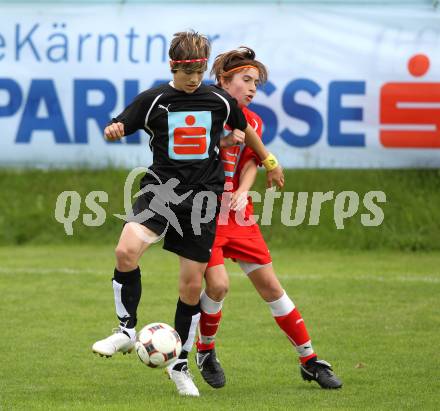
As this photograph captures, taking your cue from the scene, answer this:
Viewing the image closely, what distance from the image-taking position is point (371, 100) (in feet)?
39.4

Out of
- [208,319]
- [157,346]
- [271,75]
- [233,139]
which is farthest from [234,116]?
[271,75]

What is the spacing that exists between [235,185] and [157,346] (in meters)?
1.21

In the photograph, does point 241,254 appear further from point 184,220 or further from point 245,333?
point 245,333

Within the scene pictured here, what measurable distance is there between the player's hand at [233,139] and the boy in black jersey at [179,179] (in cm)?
11

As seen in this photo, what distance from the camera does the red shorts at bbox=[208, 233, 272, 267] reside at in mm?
6332

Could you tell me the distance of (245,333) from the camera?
318 inches

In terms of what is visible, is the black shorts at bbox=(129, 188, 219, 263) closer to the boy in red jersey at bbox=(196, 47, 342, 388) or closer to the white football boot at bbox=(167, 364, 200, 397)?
the boy in red jersey at bbox=(196, 47, 342, 388)

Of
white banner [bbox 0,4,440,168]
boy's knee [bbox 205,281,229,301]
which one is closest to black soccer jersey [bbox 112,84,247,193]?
boy's knee [bbox 205,281,229,301]

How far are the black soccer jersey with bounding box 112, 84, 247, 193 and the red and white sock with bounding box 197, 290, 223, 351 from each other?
70 cm

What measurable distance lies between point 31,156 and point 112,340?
23.0 feet

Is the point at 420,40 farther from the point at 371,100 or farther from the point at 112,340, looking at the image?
the point at 112,340

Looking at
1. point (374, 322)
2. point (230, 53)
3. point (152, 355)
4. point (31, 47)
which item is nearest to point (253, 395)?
point (152, 355)

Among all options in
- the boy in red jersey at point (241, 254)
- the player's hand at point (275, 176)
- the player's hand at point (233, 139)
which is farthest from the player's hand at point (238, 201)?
the player's hand at point (233, 139)

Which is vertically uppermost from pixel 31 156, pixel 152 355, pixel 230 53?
pixel 230 53
